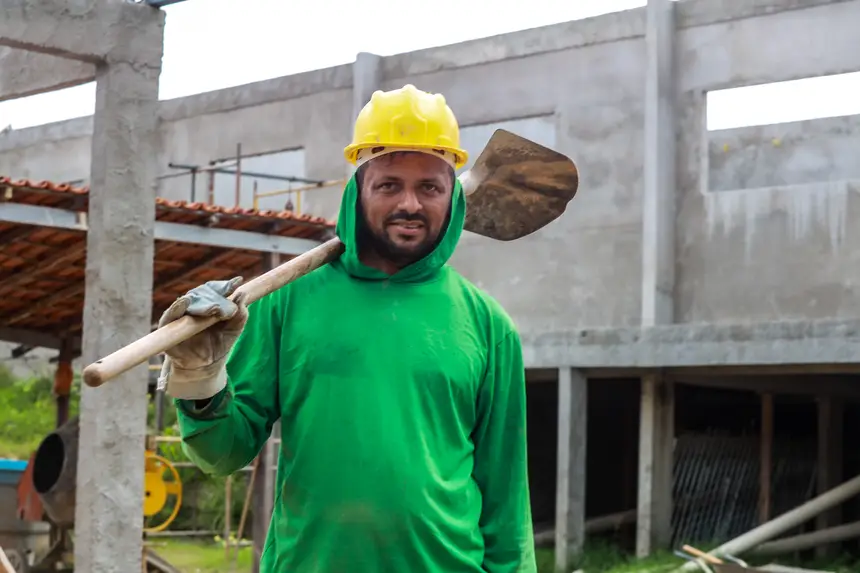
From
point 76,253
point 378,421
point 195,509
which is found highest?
point 76,253

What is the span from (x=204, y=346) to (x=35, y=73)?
7.26 meters

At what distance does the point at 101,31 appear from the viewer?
8.22 metres

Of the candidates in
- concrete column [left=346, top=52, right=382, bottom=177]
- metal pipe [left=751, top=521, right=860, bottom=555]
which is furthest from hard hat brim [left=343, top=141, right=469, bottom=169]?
concrete column [left=346, top=52, right=382, bottom=177]

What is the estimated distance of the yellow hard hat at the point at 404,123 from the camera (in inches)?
110

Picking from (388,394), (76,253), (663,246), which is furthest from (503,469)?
(663,246)

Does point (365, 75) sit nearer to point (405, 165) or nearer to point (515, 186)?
point (515, 186)

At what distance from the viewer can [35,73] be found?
9125 millimetres

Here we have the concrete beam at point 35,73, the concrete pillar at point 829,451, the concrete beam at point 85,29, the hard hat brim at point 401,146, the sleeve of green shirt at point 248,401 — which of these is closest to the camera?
the sleeve of green shirt at point 248,401

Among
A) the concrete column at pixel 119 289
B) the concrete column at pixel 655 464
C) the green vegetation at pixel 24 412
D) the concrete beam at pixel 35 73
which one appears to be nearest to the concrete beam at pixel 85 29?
the concrete column at pixel 119 289

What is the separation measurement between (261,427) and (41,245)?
802 cm

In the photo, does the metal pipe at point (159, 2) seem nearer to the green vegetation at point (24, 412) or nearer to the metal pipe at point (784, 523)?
the metal pipe at point (784, 523)

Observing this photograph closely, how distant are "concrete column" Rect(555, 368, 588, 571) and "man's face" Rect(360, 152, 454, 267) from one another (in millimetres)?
10986

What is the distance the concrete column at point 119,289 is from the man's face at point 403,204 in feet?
18.6

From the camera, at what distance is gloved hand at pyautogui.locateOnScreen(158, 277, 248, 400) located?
2346 millimetres
